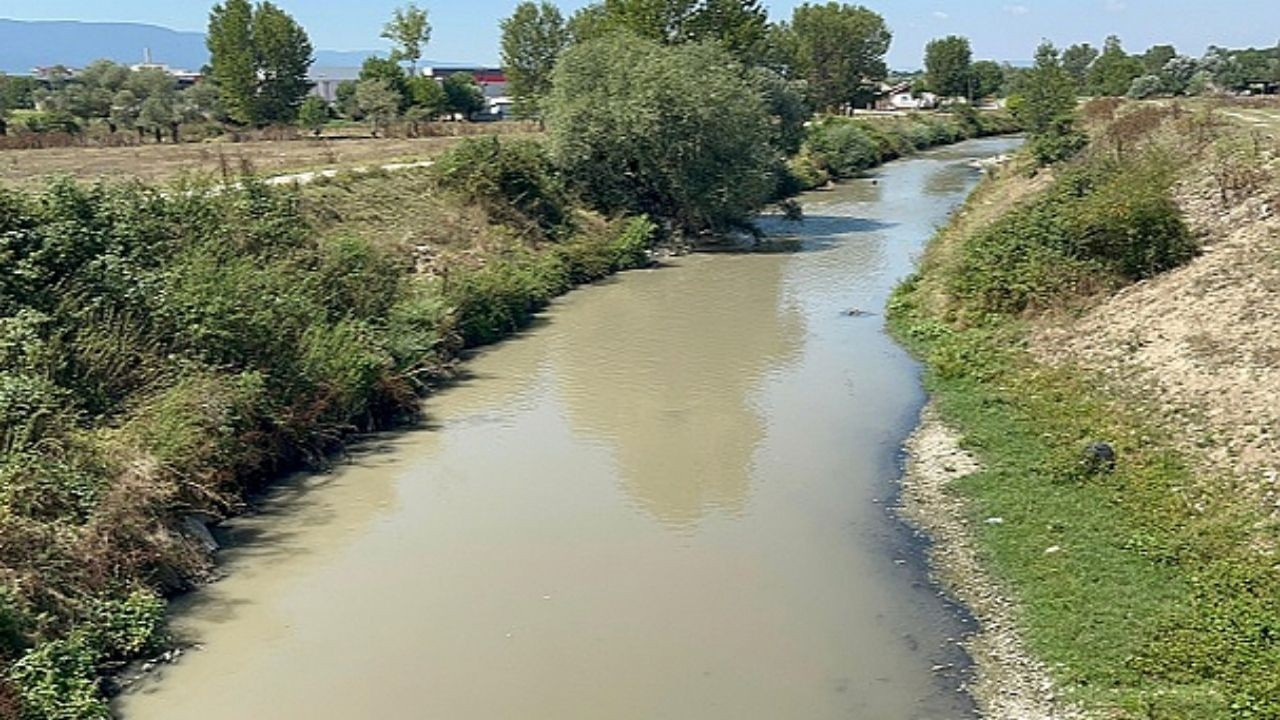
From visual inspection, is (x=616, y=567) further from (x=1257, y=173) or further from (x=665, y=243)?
(x=665, y=243)

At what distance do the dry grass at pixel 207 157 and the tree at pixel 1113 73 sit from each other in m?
57.7

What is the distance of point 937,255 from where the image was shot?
32406 mm

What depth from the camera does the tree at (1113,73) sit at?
87.6m

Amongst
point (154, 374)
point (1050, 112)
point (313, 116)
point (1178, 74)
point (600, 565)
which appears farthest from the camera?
point (1178, 74)

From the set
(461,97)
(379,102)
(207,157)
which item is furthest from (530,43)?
(207,157)

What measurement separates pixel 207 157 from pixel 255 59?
28.0 meters

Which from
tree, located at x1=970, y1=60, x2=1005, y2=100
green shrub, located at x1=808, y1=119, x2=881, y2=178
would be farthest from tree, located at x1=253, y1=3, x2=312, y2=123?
tree, located at x1=970, y1=60, x2=1005, y2=100

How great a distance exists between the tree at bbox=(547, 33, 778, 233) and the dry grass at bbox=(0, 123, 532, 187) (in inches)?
279

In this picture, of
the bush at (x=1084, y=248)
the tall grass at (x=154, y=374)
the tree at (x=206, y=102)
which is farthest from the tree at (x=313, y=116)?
the bush at (x=1084, y=248)

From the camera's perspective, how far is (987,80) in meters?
128

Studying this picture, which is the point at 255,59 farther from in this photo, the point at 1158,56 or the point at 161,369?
the point at 1158,56

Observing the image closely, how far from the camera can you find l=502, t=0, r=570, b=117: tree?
254ft

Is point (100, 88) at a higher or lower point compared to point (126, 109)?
higher

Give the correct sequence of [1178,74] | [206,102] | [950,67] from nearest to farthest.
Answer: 1. [206,102]
2. [1178,74]
3. [950,67]
